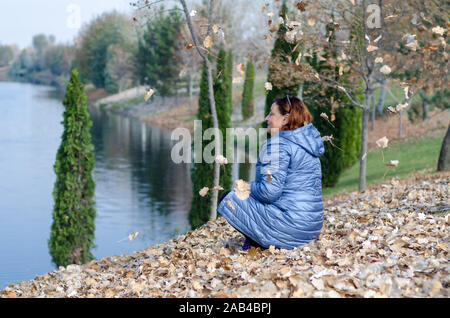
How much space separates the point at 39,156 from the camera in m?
26.5

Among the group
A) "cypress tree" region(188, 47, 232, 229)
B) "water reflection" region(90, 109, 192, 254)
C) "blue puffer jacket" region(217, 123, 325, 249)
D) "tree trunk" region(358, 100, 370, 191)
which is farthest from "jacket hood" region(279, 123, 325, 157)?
"water reflection" region(90, 109, 192, 254)

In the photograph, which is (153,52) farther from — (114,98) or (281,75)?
(281,75)

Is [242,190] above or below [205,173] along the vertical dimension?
above

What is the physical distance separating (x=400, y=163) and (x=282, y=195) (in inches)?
517

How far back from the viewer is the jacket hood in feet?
15.5

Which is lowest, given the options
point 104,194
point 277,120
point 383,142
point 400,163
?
point 104,194

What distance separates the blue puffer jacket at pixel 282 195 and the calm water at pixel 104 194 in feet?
22.9

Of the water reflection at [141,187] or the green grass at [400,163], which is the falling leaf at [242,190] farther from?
the green grass at [400,163]

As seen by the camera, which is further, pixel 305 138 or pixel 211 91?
pixel 211 91

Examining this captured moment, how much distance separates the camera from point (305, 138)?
187 inches

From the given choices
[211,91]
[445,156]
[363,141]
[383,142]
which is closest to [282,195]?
[383,142]

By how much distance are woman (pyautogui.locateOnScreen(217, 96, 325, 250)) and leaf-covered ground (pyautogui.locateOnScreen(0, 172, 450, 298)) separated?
0.86 feet

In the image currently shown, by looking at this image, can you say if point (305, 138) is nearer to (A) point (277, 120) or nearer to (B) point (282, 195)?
(A) point (277, 120)

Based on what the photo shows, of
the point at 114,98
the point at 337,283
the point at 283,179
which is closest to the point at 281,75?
the point at 283,179
